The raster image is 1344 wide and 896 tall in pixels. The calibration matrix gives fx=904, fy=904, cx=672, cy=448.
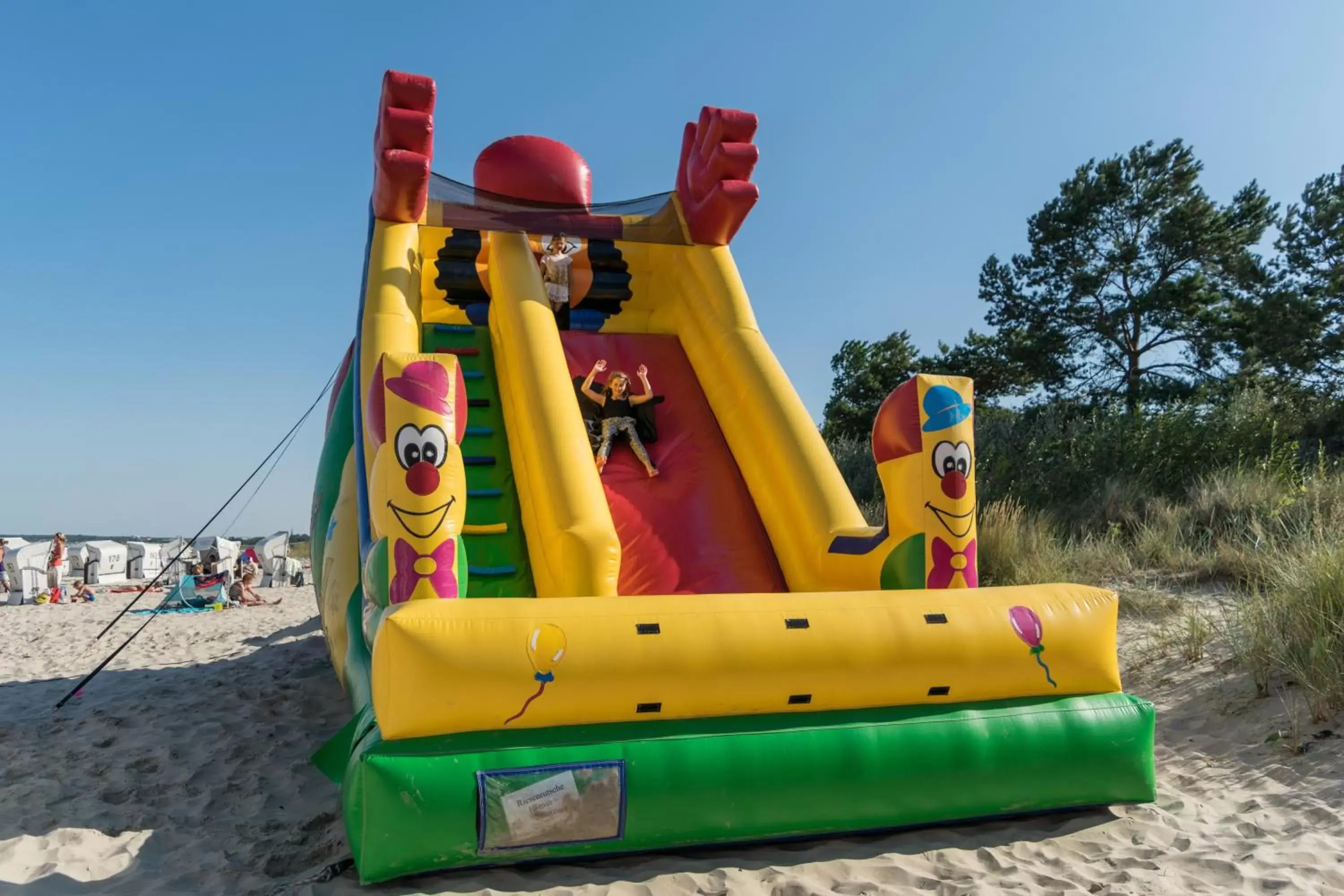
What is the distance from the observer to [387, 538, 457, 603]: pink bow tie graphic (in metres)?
3.15

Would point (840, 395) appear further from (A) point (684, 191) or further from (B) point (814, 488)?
(B) point (814, 488)

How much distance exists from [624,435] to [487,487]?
32.9 inches

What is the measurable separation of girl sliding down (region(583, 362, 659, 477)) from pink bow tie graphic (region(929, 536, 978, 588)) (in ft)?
5.44

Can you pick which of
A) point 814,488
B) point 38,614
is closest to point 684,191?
point 814,488

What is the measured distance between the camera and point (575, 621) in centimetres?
293

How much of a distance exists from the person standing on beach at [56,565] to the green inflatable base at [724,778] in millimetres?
12212

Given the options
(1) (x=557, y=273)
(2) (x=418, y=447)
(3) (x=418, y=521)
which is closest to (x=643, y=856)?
(3) (x=418, y=521)

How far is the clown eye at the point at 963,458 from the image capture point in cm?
364

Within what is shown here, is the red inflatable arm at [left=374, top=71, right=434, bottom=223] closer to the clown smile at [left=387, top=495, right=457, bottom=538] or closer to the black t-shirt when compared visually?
the black t-shirt

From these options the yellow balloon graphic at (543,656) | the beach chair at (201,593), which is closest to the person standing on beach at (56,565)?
the beach chair at (201,593)

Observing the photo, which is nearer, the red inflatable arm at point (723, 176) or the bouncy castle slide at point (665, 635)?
the bouncy castle slide at point (665, 635)

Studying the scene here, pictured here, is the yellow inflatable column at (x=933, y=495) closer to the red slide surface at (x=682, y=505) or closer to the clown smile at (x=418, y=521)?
the red slide surface at (x=682, y=505)

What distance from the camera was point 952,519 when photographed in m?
3.63

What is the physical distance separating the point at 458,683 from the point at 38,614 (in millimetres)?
10700
